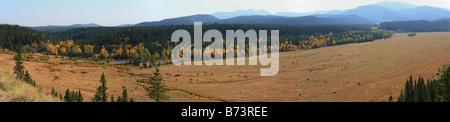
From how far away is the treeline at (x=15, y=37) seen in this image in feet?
444

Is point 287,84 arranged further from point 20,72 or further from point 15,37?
point 15,37

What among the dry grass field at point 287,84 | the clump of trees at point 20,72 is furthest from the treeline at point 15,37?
the clump of trees at point 20,72

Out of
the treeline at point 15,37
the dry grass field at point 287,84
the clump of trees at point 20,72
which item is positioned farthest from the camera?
the treeline at point 15,37

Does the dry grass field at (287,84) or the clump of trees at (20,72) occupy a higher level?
the clump of trees at (20,72)

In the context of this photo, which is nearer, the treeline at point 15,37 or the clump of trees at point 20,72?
the clump of trees at point 20,72

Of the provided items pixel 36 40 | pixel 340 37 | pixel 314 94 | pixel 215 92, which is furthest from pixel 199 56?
pixel 340 37

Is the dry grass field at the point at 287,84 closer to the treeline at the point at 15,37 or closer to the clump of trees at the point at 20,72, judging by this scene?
the clump of trees at the point at 20,72

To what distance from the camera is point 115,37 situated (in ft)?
587

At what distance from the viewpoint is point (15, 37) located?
480ft

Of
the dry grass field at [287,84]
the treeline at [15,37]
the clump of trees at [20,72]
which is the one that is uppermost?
the treeline at [15,37]

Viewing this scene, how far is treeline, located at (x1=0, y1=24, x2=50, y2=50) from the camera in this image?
444 ft

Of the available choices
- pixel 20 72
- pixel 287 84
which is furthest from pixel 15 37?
pixel 287 84

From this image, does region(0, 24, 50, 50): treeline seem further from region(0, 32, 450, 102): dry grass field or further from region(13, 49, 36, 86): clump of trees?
region(13, 49, 36, 86): clump of trees
